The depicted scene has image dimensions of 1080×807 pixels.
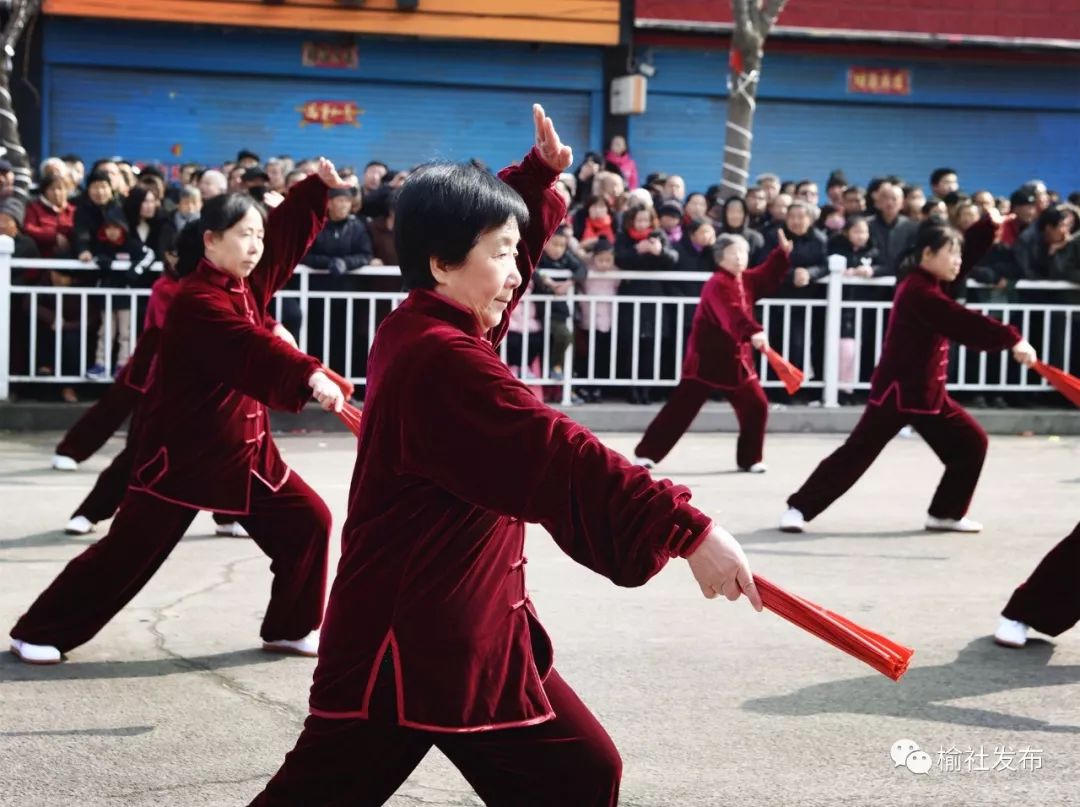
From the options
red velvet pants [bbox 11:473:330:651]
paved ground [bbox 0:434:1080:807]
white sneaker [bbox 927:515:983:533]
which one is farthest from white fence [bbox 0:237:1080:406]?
red velvet pants [bbox 11:473:330:651]

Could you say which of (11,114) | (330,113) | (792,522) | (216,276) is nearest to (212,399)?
(216,276)

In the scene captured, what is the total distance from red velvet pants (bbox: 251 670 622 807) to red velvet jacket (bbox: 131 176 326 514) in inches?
102

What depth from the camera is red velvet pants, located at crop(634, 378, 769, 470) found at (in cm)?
1122

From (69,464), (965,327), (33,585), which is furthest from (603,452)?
(69,464)

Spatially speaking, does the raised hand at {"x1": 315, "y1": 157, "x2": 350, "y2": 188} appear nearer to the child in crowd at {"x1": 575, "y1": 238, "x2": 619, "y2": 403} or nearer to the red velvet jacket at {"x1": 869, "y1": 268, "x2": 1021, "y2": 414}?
the red velvet jacket at {"x1": 869, "y1": 268, "x2": 1021, "y2": 414}

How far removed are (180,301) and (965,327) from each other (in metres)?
4.18

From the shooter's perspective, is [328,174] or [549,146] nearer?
[549,146]

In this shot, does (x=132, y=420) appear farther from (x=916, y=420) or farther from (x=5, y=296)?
(x=916, y=420)

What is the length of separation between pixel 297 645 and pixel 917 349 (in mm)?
4054

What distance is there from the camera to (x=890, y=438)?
9016mm

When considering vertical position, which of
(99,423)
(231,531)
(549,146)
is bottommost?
(231,531)

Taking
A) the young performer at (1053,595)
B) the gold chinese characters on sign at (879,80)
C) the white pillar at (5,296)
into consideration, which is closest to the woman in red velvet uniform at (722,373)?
the white pillar at (5,296)

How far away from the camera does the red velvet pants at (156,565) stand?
19.6ft

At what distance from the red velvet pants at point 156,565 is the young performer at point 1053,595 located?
2497mm
